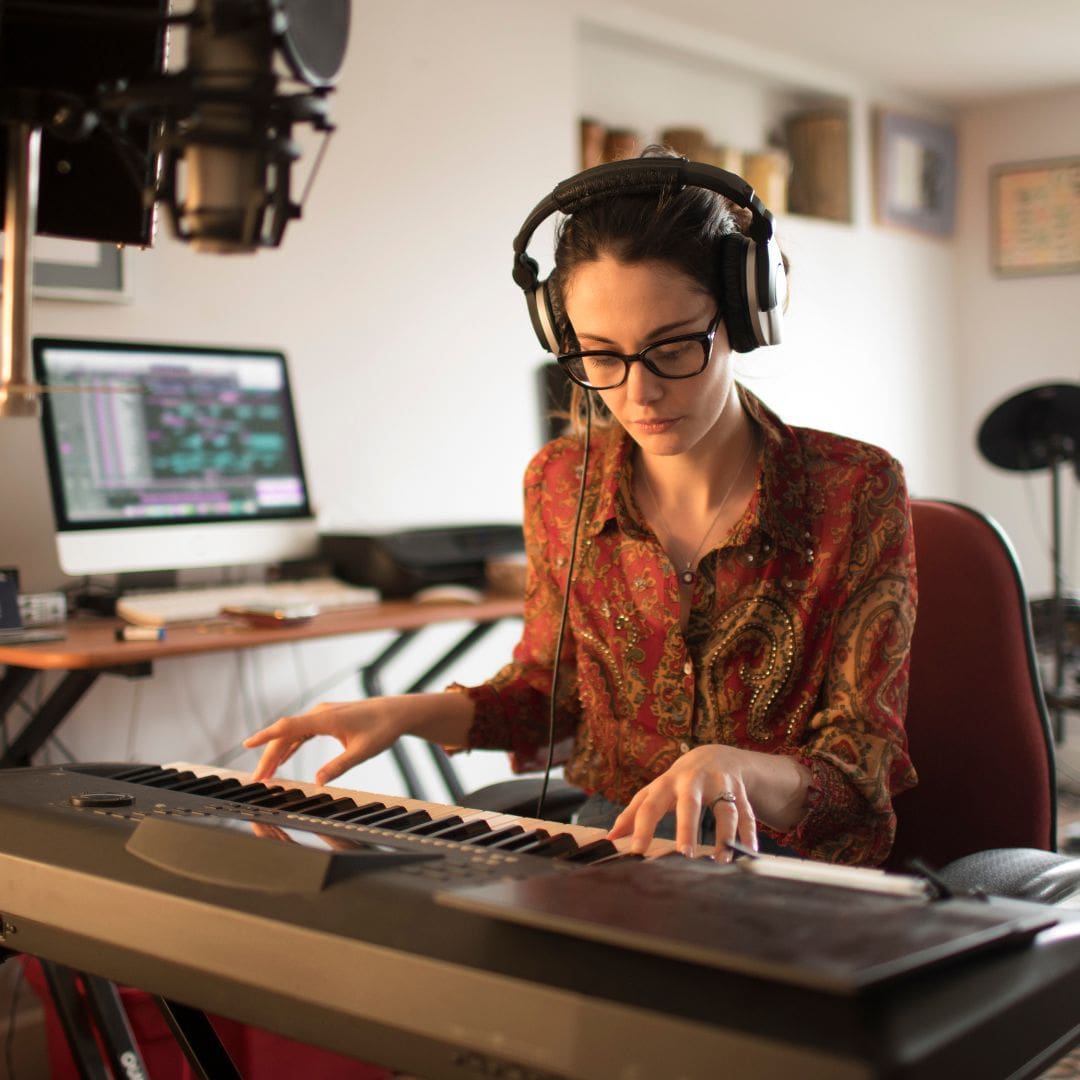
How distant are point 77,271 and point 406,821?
2000 mm

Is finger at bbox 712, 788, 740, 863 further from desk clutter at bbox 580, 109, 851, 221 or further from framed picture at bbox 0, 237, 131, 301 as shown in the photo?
desk clutter at bbox 580, 109, 851, 221

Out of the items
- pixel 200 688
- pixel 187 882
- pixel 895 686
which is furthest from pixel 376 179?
pixel 187 882

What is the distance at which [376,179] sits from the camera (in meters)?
3.33

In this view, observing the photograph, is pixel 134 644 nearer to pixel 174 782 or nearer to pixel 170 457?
pixel 170 457

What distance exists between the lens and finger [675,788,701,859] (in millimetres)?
922

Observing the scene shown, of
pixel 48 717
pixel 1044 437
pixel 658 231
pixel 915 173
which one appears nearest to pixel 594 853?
pixel 658 231

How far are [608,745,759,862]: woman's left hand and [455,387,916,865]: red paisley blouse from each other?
19 centimetres

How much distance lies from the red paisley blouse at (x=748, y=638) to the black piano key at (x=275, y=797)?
0.39m

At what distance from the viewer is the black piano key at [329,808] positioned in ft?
3.45

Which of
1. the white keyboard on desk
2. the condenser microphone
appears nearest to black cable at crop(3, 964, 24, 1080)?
the white keyboard on desk

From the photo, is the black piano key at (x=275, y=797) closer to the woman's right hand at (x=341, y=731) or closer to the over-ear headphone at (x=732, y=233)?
the woman's right hand at (x=341, y=731)

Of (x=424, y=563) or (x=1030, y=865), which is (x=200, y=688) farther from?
(x=1030, y=865)

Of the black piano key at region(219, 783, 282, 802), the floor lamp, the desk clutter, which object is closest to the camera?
the black piano key at region(219, 783, 282, 802)

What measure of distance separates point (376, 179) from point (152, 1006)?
1.99 metres
